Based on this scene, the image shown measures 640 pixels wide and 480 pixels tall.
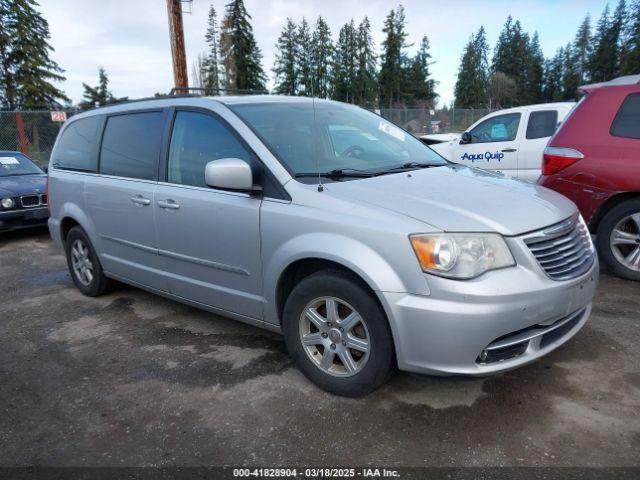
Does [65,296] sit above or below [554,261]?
below

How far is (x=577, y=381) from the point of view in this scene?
9.60 ft

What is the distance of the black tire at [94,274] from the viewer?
471 centimetres

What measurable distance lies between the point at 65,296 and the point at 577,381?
185 inches

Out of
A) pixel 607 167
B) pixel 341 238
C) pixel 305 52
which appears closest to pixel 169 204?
pixel 341 238

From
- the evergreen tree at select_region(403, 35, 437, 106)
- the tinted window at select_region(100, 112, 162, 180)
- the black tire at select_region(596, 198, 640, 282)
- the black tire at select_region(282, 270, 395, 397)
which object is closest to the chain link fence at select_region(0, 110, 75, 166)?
the tinted window at select_region(100, 112, 162, 180)

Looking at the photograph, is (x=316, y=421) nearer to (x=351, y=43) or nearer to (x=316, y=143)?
(x=316, y=143)

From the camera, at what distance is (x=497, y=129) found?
8359 mm

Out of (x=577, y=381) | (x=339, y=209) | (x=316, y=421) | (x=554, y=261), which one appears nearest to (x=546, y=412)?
(x=577, y=381)

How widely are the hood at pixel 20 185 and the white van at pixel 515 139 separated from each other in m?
6.61

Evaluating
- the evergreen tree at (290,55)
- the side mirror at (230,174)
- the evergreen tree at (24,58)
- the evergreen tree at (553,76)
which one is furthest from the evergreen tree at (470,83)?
the side mirror at (230,174)

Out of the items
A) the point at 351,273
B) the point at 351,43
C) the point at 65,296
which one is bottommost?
the point at 65,296

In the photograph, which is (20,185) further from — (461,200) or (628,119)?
(628,119)

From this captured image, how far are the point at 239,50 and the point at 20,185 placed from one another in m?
48.3

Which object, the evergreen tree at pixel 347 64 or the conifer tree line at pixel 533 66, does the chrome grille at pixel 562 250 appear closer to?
the evergreen tree at pixel 347 64
